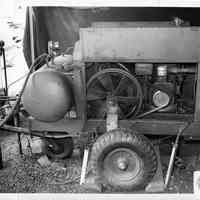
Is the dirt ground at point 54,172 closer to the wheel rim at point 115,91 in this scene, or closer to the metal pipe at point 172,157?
the metal pipe at point 172,157

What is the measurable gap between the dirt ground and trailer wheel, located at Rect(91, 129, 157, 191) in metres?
0.37

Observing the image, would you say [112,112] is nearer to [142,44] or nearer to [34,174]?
[142,44]

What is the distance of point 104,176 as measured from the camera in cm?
377

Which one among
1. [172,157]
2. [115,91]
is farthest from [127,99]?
[172,157]

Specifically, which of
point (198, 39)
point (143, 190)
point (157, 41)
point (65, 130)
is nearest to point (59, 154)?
point (65, 130)

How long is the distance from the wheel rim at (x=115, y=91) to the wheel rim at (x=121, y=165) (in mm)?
566

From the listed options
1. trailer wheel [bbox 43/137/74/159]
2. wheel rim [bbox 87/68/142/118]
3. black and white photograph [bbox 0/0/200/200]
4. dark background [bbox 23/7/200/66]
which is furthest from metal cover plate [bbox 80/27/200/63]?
dark background [bbox 23/7/200/66]

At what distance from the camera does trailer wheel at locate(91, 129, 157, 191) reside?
3.61 metres

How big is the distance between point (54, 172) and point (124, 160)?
3.30 ft

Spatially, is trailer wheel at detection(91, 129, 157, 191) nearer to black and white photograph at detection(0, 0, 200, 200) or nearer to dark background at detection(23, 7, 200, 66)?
black and white photograph at detection(0, 0, 200, 200)

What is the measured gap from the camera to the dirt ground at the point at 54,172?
391 cm

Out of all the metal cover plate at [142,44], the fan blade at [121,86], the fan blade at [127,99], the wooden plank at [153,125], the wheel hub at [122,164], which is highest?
the metal cover plate at [142,44]

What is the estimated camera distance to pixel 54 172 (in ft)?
14.0

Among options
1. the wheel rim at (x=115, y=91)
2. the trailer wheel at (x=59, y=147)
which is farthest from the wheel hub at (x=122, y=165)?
the trailer wheel at (x=59, y=147)
